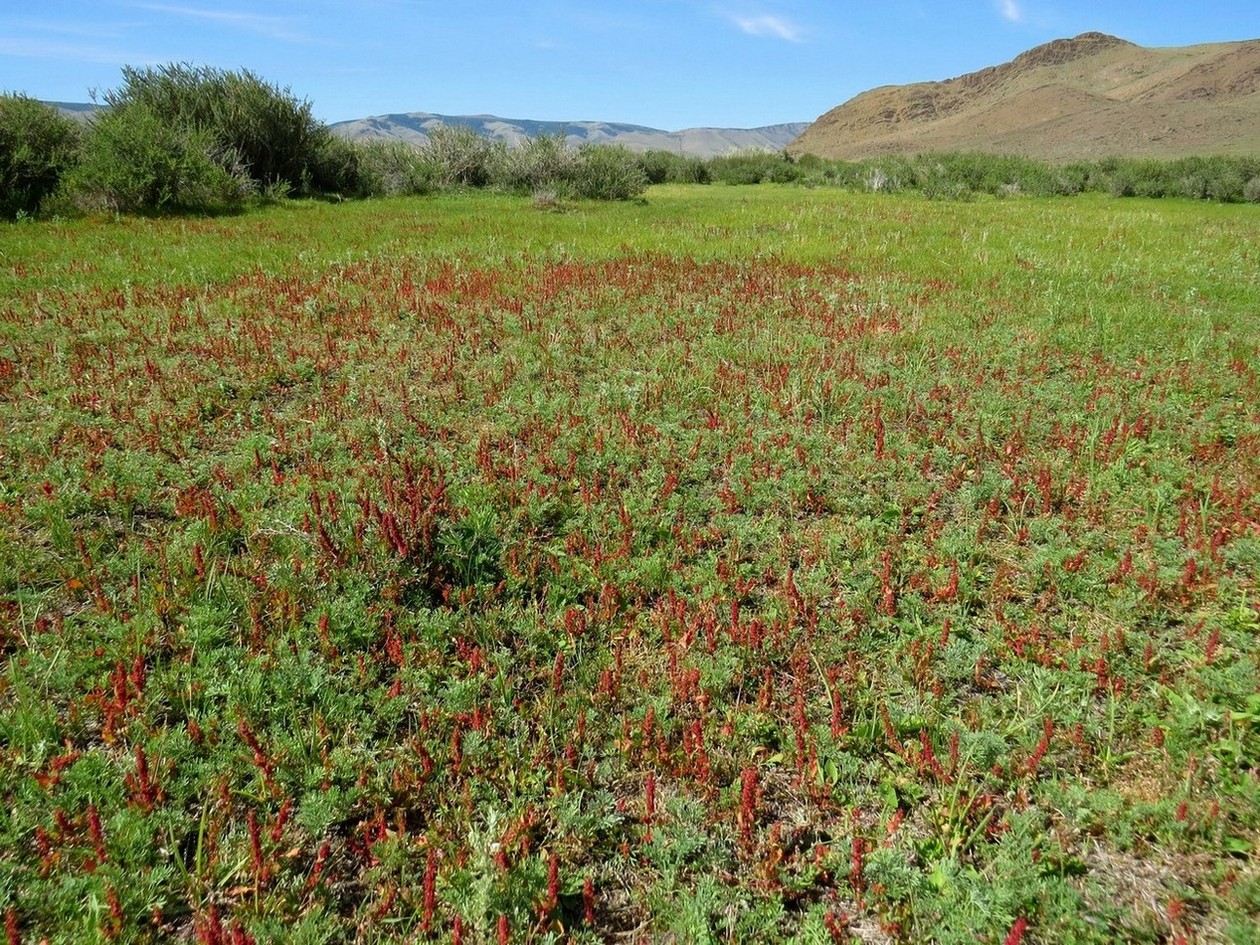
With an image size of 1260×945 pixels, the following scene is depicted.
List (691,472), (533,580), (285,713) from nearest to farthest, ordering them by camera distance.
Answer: (285,713) → (533,580) → (691,472)

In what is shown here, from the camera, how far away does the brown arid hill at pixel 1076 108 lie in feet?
226

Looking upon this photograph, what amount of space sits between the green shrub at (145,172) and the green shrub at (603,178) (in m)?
13.2

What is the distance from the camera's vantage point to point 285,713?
332cm

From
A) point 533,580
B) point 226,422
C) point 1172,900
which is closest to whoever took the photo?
point 1172,900

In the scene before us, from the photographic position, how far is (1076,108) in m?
86.6

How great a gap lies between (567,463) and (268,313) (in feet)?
21.5

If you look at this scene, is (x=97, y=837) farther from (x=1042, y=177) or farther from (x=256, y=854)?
(x=1042, y=177)

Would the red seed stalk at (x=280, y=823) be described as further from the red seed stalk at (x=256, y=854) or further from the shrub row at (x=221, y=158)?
the shrub row at (x=221, y=158)

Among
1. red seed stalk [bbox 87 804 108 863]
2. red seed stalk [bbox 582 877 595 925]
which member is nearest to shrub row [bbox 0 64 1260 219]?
red seed stalk [bbox 87 804 108 863]

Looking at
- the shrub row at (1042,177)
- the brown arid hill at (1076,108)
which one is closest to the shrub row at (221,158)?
the shrub row at (1042,177)

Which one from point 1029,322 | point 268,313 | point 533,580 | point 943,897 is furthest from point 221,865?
point 1029,322

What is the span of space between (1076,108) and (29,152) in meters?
108

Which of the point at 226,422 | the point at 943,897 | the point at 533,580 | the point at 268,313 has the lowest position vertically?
the point at 943,897

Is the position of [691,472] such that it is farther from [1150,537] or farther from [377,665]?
[1150,537]
